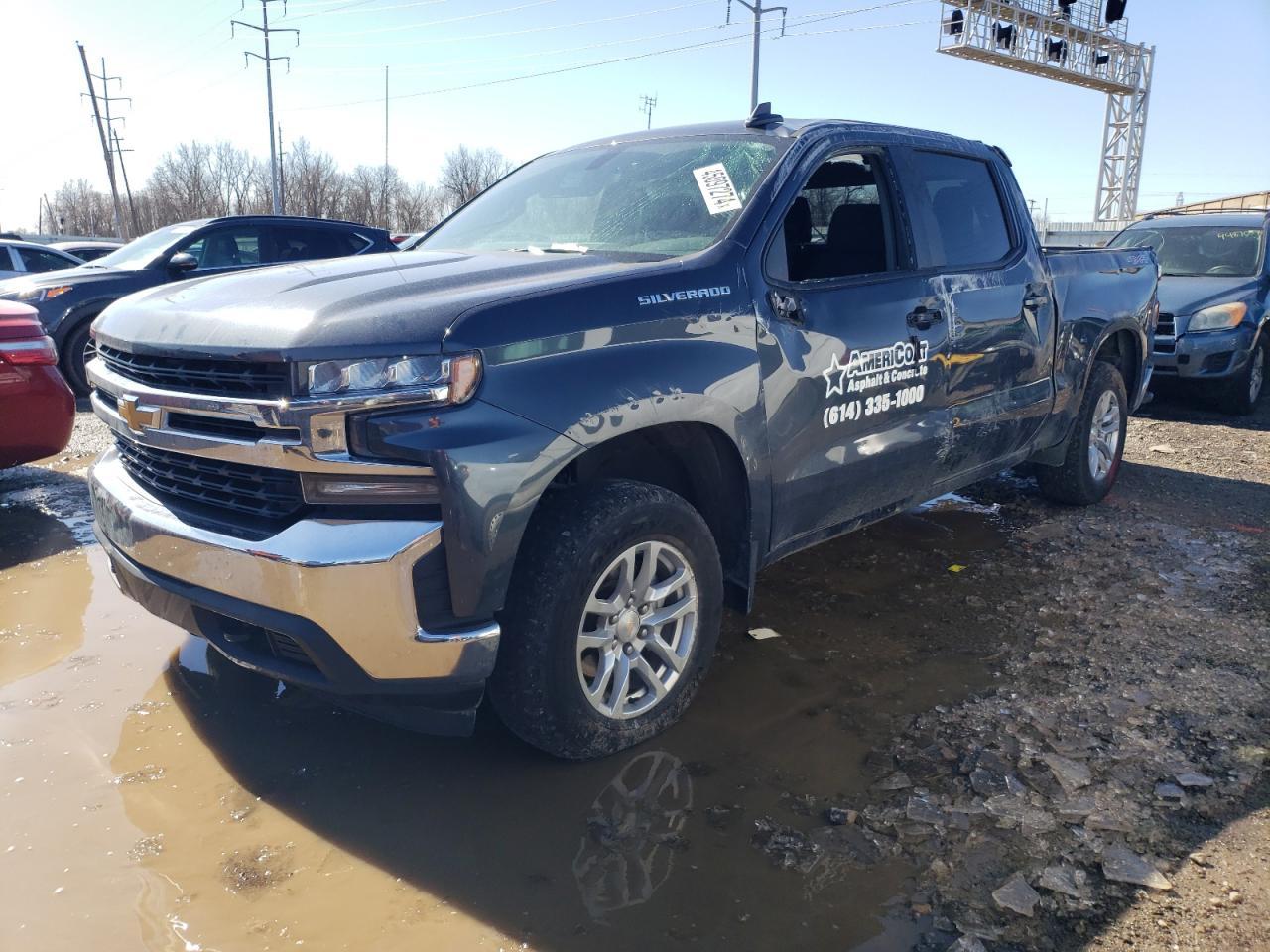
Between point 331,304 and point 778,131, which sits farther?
point 778,131

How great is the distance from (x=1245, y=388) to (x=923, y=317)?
6460 millimetres

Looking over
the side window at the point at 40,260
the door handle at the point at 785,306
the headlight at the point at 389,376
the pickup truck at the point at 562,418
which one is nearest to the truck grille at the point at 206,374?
the pickup truck at the point at 562,418

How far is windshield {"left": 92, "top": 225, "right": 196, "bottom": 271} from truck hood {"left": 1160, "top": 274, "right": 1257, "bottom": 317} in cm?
917

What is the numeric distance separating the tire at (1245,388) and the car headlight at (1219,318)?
0.34 m

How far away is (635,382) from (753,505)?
2.29 ft

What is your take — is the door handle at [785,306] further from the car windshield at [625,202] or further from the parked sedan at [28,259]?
the parked sedan at [28,259]

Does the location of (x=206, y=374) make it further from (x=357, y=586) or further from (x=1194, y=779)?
(x=1194, y=779)

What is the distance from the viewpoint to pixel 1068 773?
2.91 meters

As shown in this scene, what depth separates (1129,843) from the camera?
2.58 metres

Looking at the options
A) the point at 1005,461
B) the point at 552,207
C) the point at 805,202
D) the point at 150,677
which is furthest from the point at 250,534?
the point at 1005,461

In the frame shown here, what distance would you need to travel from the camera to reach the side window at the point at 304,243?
370 inches

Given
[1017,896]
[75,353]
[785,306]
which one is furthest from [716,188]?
[75,353]

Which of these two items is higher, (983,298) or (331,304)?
(331,304)

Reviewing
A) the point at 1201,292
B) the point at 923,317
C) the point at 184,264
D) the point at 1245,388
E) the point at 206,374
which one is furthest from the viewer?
the point at 1201,292
